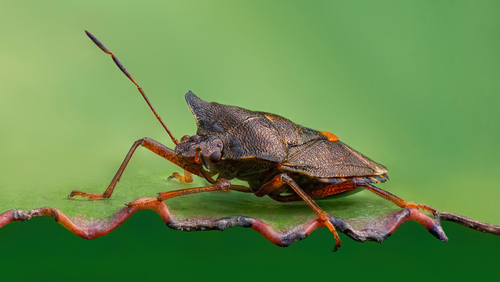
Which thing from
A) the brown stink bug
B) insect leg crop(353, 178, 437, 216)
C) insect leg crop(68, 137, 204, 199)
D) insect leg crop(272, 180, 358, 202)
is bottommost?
insect leg crop(353, 178, 437, 216)

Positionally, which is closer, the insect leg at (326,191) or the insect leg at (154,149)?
the insect leg at (154,149)

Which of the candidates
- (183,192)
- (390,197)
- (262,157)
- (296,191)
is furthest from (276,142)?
(390,197)

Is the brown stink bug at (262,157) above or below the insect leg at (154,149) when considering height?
below

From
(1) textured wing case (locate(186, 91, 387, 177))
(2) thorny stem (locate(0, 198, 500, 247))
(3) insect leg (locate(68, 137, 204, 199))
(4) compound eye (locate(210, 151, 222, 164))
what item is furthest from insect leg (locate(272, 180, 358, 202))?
(3) insect leg (locate(68, 137, 204, 199))

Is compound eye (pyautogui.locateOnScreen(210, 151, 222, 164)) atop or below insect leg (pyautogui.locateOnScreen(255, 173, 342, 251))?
atop

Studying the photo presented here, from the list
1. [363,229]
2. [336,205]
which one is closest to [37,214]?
[363,229]

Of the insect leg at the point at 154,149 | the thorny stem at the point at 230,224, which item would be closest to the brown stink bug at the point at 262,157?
the insect leg at the point at 154,149

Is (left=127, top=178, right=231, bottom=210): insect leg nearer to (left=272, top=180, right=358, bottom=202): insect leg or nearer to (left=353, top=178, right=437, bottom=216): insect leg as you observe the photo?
(left=272, top=180, right=358, bottom=202): insect leg

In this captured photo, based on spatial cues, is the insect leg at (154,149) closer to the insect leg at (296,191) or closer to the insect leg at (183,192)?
the insect leg at (183,192)

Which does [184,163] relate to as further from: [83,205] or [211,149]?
[83,205]
